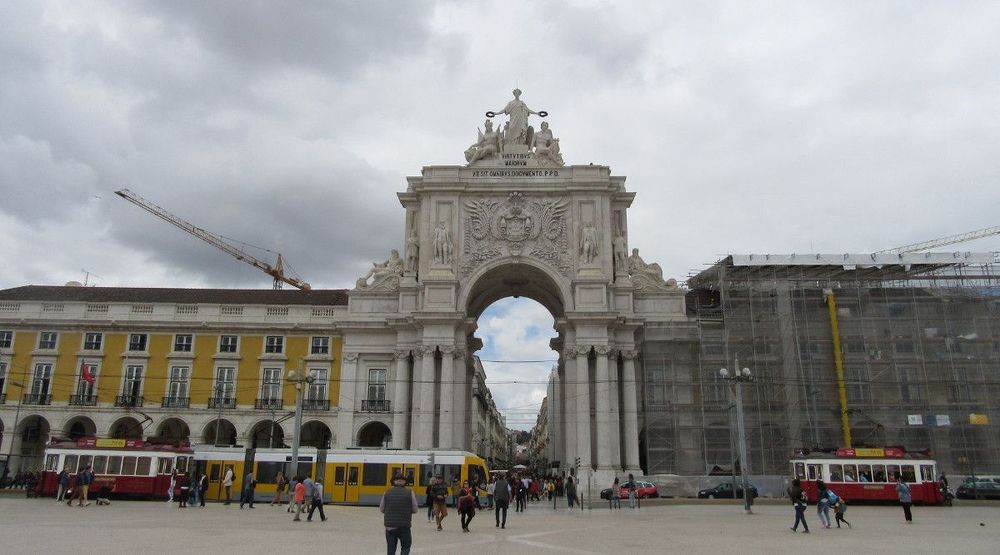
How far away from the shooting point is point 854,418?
4644cm

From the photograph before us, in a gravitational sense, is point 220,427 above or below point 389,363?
below

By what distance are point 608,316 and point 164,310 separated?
3142 centimetres

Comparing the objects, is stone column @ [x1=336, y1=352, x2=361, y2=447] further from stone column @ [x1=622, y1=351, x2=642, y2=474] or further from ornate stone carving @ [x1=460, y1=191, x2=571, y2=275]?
stone column @ [x1=622, y1=351, x2=642, y2=474]

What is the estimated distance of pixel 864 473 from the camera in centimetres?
3709

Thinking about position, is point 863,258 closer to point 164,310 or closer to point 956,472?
point 956,472

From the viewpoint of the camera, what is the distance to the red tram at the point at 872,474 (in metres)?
35.9

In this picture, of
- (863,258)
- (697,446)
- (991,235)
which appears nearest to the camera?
(697,446)

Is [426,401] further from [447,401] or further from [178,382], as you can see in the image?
[178,382]

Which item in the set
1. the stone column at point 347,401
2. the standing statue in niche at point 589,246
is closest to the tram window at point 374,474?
the stone column at point 347,401

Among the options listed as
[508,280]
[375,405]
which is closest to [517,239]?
[508,280]

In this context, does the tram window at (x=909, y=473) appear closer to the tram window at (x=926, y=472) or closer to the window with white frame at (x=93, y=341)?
the tram window at (x=926, y=472)

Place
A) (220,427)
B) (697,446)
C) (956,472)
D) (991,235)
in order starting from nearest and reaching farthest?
(956,472)
(697,446)
(220,427)
(991,235)

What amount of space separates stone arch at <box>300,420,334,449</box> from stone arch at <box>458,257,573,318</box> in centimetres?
1328

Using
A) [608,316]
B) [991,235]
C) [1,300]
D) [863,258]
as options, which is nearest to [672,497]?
[608,316]
